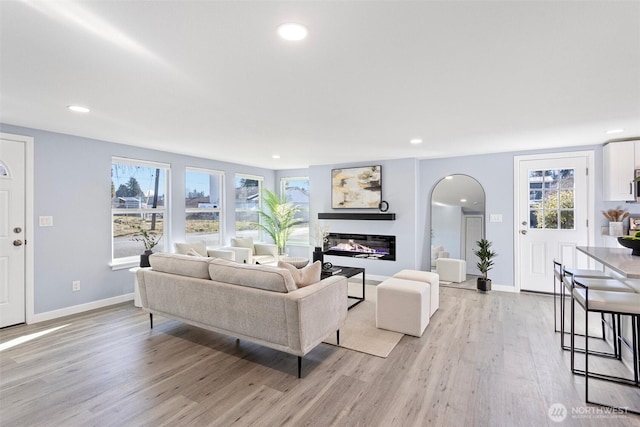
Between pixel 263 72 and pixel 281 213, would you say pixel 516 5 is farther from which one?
pixel 281 213

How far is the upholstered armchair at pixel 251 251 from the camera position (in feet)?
17.7

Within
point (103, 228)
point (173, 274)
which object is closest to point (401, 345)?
point (173, 274)

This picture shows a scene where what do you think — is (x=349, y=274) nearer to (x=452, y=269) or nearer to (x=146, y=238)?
(x=452, y=269)

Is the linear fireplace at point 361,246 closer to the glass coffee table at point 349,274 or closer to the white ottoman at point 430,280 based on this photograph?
the glass coffee table at point 349,274

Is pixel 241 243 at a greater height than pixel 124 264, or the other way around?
pixel 241 243

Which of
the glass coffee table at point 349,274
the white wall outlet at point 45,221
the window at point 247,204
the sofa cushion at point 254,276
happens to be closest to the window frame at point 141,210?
the white wall outlet at point 45,221

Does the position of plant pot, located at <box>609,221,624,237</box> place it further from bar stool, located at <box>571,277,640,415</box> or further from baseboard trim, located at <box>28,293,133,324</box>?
baseboard trim, located at <box>28,293,133,324</box>

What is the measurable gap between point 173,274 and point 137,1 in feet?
8.05

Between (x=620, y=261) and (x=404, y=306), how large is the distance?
5.75 feet

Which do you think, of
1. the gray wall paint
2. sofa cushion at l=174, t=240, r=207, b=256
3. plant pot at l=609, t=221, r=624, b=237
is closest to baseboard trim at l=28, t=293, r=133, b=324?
the gray wall paint

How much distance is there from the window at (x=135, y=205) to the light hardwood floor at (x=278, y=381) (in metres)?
1.42

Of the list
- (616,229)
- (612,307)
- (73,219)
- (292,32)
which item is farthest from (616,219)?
(73,219)

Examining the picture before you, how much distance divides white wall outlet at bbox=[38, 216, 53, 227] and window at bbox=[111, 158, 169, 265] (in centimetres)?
71

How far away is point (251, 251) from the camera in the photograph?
5.53 m
